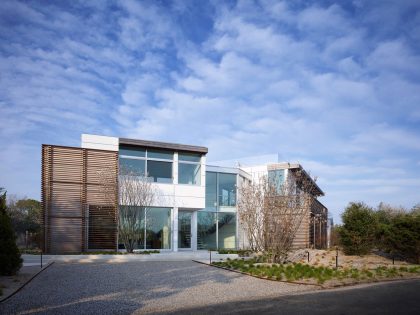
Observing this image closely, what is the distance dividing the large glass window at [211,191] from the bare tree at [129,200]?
198 inches

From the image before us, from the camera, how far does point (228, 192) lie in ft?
85.6

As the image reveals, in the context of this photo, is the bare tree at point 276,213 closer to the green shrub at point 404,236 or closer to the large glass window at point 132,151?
the green shrub at point 404,236

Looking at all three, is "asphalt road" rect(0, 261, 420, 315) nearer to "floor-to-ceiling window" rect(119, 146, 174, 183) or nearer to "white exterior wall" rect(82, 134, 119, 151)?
"white exterior wall" rect(82, 134, 119, 151)

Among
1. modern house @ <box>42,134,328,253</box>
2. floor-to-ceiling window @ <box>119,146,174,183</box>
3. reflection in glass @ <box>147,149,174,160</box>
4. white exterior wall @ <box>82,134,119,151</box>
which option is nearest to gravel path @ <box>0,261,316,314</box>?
modern house @ <box>42,134,328,253</box>

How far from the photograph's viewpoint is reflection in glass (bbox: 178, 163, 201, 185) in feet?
76.4

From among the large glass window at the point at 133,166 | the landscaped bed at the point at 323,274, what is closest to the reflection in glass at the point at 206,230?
the large glass window at the point at 133,166

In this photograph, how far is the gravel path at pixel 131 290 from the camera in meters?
8.10

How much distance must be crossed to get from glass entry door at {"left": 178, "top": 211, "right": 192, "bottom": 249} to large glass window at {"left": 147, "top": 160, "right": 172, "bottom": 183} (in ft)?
7.56

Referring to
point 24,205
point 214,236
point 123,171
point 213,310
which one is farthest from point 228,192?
point 24,205

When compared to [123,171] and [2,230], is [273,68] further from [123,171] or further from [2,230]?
[2,230]

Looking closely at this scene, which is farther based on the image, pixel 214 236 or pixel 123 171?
pixel 214 236

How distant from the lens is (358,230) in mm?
18047

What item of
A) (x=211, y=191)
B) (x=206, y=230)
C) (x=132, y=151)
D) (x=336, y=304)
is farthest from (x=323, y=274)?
(x=211, y=191)

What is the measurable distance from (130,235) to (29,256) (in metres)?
4.79
